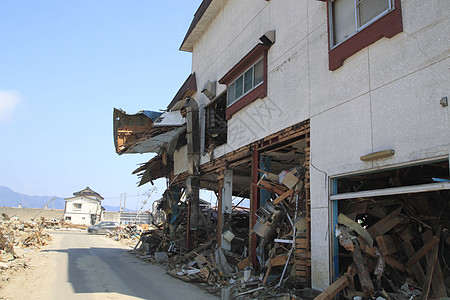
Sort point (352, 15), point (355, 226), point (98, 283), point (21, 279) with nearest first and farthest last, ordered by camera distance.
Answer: point (355, 226) < point (352, 15) < point (98, 283) < point (21, 279)

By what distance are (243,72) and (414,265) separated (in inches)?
316

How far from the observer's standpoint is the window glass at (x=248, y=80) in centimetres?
1154

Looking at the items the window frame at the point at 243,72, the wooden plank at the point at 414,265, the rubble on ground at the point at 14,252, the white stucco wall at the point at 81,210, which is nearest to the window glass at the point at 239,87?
the window frame at the point at 243,72

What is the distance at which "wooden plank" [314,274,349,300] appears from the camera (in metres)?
6.23

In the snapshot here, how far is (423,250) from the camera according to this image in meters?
6.61

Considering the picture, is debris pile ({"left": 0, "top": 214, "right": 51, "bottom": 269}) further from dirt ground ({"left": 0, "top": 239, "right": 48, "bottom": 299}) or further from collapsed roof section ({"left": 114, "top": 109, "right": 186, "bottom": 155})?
collapsed roof section ({"left": 114, "top": 109, "right": 186, "bottom": 155})

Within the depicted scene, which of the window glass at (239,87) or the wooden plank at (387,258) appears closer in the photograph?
the wooden plank at (387,258)

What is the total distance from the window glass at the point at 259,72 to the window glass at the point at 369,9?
4.19 metres

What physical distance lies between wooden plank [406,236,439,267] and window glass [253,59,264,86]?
658 cm

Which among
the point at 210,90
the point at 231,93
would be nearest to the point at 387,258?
the point at 231,93

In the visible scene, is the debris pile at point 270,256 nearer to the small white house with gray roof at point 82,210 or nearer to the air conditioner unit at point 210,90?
the air conditioner unit at point 210,90

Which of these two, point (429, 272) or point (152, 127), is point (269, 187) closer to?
point (429, 272)

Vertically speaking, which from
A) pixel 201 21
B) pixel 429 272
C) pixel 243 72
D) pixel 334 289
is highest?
pixel 201 21

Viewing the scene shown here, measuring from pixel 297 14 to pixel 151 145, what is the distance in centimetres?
942
